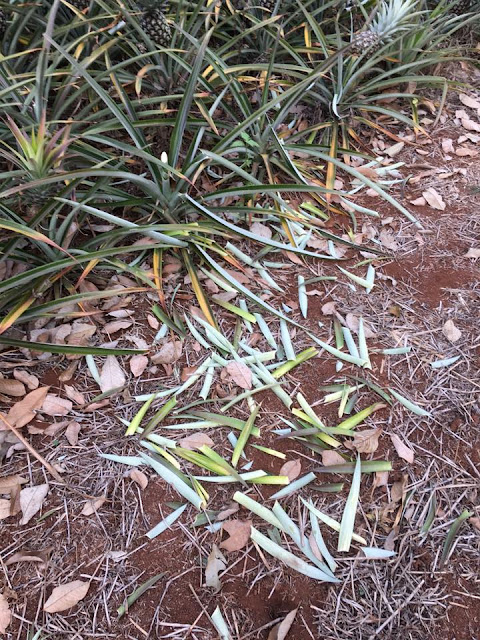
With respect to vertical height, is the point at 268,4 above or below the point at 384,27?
above

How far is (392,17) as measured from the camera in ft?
7.73

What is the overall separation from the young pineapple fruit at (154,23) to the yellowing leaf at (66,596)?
6.59 feet

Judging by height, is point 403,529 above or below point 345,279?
below

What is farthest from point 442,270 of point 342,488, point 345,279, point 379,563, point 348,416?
point 379,563

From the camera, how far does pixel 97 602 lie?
1.22 meters

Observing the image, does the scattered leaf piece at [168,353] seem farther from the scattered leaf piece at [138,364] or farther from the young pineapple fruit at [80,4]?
the young pineapple fruit at [80,4]

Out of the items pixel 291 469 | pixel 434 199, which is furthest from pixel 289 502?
pixel 434 199

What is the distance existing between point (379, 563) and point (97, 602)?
0.74m

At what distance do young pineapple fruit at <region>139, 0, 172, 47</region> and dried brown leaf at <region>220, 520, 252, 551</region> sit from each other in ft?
6.20

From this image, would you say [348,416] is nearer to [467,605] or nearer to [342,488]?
[342,488]

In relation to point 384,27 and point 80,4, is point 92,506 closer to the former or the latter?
point 80,4

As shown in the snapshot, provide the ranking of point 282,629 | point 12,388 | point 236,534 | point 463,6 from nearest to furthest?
point 282,629
point 236,534
point 12,388
point 463,6

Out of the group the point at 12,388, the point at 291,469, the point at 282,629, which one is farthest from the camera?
the point at 12,388

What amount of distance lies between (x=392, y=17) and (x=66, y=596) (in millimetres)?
2712
